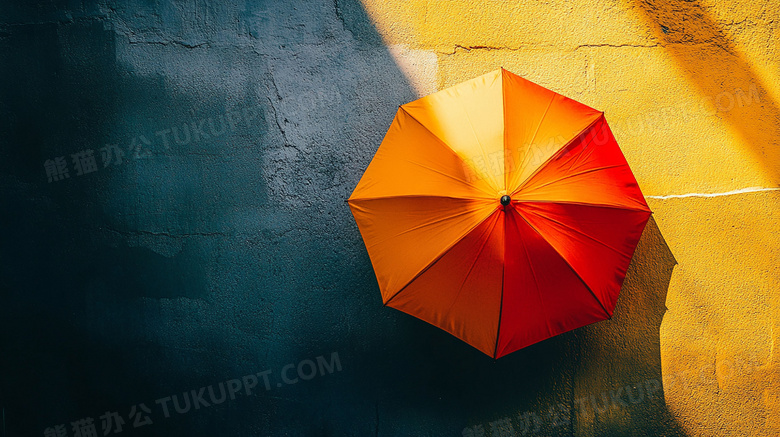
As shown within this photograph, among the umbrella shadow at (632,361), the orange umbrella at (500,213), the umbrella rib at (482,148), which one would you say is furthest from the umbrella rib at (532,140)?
the umbrella shadow at (632,361)

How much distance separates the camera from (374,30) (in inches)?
173

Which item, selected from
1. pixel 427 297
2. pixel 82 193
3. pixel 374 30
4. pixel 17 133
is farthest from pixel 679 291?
pixel 17 133

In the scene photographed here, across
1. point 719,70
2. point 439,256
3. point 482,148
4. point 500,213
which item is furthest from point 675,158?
point 439,256

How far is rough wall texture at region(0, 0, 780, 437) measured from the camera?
4160 mm

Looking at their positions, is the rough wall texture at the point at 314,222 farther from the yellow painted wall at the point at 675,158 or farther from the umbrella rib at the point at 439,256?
the umbrella rib at the point at 439,256

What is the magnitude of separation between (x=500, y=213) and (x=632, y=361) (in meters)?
2.59

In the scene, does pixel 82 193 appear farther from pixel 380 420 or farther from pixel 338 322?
pixel 380 420

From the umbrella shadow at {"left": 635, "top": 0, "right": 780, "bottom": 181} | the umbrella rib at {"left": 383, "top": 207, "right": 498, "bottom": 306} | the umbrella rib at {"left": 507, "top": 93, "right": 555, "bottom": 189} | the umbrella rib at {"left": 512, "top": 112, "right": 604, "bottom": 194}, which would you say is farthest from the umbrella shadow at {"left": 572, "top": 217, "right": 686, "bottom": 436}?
the umbrella rib at {"left": 383, "top": 207, "right": 498, "bottom": 306}

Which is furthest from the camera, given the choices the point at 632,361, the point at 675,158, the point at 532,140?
the point at 675,158

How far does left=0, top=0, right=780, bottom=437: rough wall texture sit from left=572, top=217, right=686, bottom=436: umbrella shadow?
2 centimetres

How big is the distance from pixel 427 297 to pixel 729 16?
4.46 meters

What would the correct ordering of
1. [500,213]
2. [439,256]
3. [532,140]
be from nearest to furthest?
[500,213] → [439,256] → [532,140]

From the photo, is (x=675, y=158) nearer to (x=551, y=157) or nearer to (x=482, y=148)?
(x=551, y=157)

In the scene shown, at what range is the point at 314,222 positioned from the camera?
4266 mm
